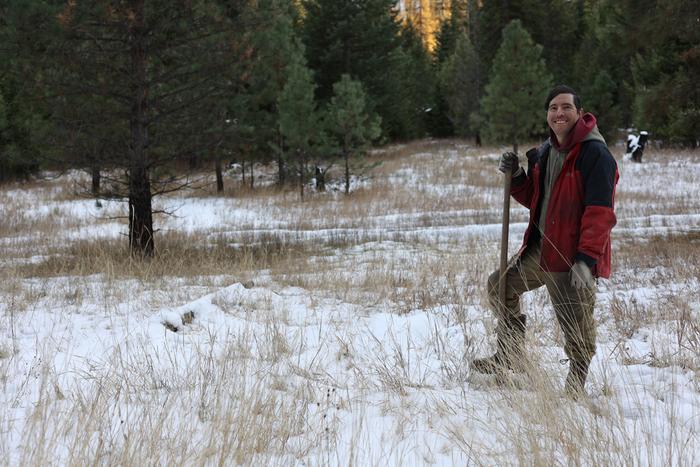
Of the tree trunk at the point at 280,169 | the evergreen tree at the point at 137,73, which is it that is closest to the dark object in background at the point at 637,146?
the tree trunk at the point at 280,169

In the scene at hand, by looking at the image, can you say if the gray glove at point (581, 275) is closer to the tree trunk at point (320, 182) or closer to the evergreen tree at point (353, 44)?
the tree trunk at point (320, 182)

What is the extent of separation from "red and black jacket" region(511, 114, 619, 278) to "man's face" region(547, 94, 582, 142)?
0.20 ft

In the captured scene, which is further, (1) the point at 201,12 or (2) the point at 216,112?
(2) the point at 216,112

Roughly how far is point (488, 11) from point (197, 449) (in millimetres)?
38671

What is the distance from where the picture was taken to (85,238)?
11352 millimetres

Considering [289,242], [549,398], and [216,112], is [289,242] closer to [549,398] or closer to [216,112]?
[216,112]

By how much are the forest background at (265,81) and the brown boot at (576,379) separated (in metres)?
6.85

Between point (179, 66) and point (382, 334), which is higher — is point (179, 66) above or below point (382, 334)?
above

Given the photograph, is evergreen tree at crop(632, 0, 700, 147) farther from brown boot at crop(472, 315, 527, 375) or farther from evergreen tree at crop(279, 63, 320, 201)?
evergreen tree at crop(279, 63, 320, 201)

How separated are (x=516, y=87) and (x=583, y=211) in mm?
23165

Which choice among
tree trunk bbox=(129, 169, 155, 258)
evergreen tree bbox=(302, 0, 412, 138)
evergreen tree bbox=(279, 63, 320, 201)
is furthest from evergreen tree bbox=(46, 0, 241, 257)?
evergreen tree bbox=(302, 0, 412, 138)

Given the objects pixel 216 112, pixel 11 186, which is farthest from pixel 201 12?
pixel 11 186

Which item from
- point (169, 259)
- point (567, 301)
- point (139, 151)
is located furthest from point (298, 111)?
point (567, 301)

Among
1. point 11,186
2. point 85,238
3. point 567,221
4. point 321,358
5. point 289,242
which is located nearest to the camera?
point 567,221
